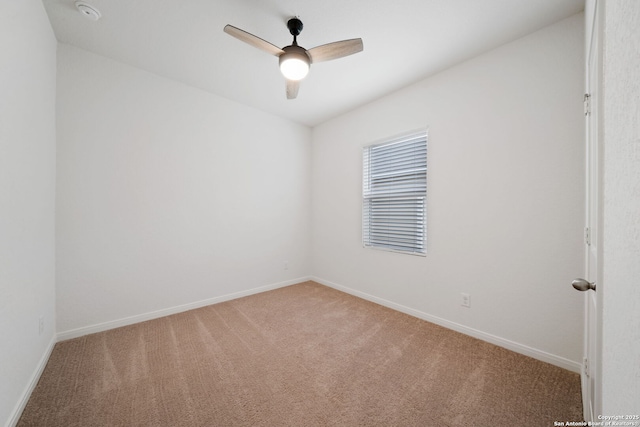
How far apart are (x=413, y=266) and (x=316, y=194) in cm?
205

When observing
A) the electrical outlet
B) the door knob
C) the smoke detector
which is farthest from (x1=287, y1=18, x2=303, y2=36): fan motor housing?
the electrical outlet

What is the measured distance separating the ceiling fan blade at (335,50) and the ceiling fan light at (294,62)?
72 mm

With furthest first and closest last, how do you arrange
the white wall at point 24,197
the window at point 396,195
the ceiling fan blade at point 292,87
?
the window at point 396,195
the ceiling fan blade at point 292,87
the white wall at point 24,197

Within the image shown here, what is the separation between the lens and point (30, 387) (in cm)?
160

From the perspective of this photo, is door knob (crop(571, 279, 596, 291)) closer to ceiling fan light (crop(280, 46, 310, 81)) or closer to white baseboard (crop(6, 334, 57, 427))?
ceiling fan light (crop(280, 46, 310, 81))

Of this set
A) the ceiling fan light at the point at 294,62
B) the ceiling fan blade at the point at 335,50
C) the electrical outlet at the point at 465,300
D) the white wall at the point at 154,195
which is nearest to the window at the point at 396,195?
the electrical outlet at the point at 465,300

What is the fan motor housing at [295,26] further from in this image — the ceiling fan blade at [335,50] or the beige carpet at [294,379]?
the beige carpet at [294,379]

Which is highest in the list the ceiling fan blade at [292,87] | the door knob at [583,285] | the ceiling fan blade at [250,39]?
the ceiling fan blade at [250,39]

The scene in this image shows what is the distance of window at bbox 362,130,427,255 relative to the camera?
110 inches

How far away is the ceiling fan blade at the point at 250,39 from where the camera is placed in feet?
5.49

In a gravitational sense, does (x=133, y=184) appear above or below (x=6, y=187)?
above

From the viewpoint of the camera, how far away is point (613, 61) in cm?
53

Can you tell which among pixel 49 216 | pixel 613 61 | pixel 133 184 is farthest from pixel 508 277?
pixel 49 216

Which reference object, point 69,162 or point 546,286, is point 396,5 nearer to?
point 546,286
